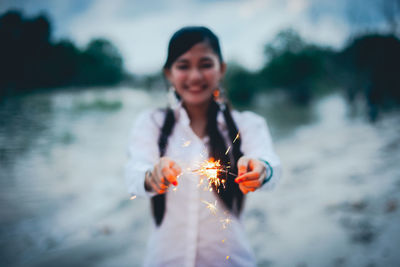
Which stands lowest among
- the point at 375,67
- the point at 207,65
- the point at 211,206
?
the point at 211,206

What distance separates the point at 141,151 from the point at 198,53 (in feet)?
3.49

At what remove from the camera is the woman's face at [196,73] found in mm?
1821

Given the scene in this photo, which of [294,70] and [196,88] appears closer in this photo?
[196,88]

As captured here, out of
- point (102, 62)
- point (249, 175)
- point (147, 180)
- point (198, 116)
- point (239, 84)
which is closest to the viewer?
point (249, 175)

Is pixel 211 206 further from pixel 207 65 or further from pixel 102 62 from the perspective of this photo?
pixel 102 62

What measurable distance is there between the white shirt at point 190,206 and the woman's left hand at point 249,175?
25 cm

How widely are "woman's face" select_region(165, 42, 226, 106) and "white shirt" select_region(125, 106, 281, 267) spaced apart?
212 mm

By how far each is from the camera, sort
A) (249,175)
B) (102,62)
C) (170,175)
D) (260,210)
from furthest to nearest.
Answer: (102,62)
(260,210)
(249,175)
(170,175)

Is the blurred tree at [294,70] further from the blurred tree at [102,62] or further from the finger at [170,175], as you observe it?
the finger at [170,175]

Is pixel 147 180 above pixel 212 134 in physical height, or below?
below

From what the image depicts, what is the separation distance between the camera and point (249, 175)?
1374 millimetres

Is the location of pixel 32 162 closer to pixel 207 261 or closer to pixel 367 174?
pixel 207 261

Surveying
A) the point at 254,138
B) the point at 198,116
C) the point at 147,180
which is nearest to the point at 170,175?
the point at 147,180

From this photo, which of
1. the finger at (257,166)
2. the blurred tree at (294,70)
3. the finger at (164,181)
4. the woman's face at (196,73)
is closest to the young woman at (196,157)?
the woman's face at (196,73)
